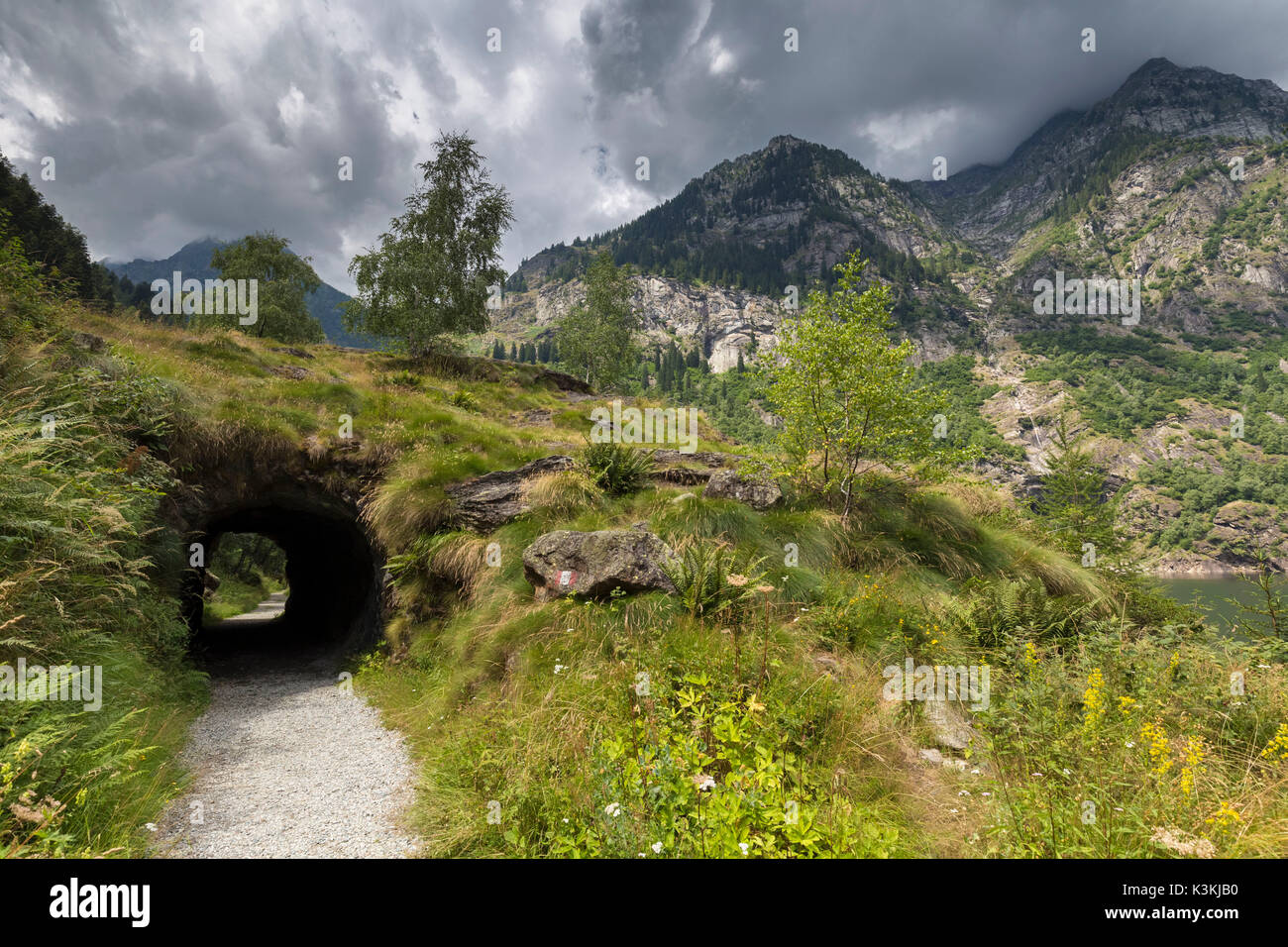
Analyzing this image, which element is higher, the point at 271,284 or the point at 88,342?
the point at 271,284

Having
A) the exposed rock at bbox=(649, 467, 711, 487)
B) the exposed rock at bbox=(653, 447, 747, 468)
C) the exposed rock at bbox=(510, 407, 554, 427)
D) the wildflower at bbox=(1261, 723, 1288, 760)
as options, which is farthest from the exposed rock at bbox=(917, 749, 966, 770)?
the exposed rock at bbox=(510, 407, 554, 427)

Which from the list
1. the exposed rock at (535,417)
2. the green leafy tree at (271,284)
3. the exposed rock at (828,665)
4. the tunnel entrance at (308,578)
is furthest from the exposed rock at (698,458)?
the green leafy tree at (271,284)

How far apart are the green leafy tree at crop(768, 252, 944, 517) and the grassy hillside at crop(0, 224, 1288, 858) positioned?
4.30 ft

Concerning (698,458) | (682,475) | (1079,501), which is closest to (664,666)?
(682,475)

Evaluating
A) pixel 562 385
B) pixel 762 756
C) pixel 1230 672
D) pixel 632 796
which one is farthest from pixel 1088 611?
pixel 562 385

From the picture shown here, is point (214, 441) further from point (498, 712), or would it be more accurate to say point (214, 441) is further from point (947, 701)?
point (947, 701)

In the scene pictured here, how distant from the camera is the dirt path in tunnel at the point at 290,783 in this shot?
13.6 feet

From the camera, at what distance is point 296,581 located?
21984mm

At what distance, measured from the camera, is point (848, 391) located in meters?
9.43

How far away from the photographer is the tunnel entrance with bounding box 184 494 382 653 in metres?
11.8

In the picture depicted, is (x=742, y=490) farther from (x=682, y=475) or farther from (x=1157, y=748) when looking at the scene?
(x=1157, y=748)

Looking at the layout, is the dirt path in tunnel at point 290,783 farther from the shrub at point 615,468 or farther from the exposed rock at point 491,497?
the shrub at point 615,468

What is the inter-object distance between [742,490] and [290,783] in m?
8.13
